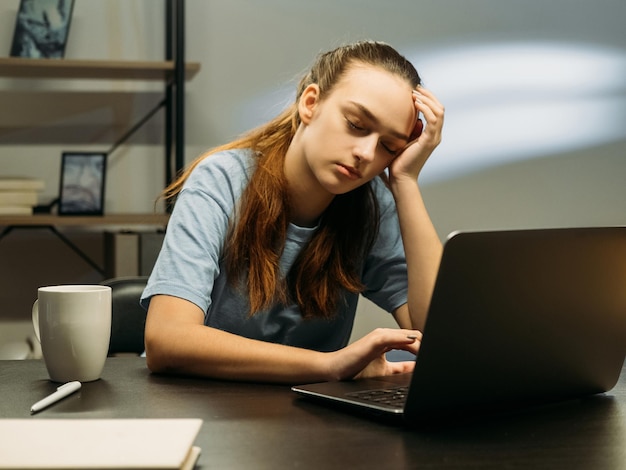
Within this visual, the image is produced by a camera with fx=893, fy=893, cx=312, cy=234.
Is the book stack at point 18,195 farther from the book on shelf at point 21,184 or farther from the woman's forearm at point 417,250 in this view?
the woman's forearm at point 417,250

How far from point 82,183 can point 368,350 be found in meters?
1.72

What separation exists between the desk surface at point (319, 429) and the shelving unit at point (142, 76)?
1.41m

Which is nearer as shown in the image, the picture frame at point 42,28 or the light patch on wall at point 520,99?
the picture frame at point 42,28

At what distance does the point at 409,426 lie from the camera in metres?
0.82

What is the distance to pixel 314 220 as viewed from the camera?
1450 millimetres

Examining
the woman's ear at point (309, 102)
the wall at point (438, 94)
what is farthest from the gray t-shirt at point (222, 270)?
the wall at point (438, 94)

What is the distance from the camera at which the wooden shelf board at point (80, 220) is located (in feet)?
7.78

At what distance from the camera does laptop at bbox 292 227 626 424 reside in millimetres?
788

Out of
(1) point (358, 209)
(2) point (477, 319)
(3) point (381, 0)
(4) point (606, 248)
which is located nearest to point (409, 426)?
(2) point (477, 319)

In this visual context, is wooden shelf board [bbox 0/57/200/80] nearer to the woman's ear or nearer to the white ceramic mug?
the woman's ear

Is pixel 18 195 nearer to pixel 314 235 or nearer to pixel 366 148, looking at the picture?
pixel 314 235

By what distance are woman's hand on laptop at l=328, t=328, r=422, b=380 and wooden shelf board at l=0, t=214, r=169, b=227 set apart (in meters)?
1.49

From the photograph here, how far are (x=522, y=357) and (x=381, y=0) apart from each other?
2188 millimetres

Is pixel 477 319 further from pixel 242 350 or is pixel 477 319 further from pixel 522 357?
pixel 242 350
